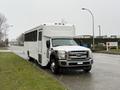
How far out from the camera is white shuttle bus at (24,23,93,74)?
621 inches

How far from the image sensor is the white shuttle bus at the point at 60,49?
15.8m

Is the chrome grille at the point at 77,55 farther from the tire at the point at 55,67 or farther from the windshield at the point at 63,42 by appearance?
the windshield at the point at 63,42

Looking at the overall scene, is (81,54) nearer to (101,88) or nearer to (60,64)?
(60,64)

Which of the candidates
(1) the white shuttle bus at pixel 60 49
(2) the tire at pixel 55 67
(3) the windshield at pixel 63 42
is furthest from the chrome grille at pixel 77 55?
(3) the windshield at pixel 63 42

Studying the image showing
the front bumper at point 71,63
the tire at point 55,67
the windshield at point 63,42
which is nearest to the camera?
the front bumper at point 71,63

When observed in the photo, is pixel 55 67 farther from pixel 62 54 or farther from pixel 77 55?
pixel 77 55

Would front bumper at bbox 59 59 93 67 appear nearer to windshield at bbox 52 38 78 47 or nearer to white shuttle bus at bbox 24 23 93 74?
white shuttle bus at bbox 24 23 93 74

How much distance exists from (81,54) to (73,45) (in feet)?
5.67

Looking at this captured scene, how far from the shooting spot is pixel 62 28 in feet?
60.4

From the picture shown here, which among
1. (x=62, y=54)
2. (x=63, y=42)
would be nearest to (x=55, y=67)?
(x=62, y=54)

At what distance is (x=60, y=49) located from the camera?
52.6 ft

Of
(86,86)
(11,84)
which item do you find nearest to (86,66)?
(86,86)

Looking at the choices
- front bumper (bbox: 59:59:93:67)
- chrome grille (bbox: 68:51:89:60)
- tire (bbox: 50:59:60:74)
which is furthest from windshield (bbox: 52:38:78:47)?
front bumper (bbox: 59:59:93:67)

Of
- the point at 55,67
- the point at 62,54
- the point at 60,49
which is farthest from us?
the point at 55,67
